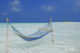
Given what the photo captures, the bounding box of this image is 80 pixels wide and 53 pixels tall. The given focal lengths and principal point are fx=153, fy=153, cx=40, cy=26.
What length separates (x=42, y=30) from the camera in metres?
4.98

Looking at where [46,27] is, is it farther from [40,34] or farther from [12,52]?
[12,52]

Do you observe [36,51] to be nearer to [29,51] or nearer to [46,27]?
[29,51]

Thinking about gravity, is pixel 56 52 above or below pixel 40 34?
below

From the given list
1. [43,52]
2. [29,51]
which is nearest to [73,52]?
[43,52]

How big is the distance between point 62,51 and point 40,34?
3.76 feet

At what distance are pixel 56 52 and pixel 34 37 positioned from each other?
0.86 metres

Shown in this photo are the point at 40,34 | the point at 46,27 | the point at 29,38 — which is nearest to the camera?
the point at 29,38

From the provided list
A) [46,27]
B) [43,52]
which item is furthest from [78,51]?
[46,27]

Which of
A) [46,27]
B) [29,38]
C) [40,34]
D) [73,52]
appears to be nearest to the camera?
[73,52]

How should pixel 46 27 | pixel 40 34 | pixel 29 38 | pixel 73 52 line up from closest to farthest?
1. pixel 73 52
2. pixel 29 38
3. pixel 40 34
4. pixel 46 27

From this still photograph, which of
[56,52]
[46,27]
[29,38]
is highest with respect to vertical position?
[46,27]

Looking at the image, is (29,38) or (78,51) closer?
(78,51)

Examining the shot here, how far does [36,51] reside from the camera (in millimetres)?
4020

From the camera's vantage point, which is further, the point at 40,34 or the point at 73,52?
the point at 40,34
